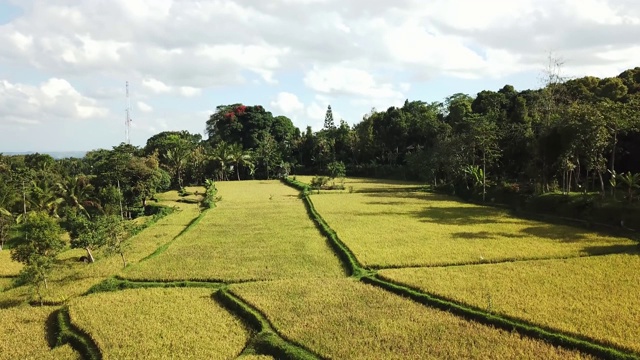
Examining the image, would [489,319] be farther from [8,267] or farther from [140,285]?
[8,267]

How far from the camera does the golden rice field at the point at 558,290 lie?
1204 centimetres

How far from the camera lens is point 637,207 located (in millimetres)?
22703

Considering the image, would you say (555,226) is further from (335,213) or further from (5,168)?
(5,168)

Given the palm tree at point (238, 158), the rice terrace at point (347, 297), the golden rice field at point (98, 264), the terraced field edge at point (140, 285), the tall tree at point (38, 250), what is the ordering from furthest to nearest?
Answer: the palm tree at point (238, 158), the golden rice field at point (98, 264), the terraced field edge at point (140, 285), the tall tree at point (38, 250), the rice terrace at point (347, 297)

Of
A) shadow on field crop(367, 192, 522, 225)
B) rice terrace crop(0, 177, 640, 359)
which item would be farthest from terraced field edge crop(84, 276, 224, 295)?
shadow on field crop(367, 192, 522, 225)

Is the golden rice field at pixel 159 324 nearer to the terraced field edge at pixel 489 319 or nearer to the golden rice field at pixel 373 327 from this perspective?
the golden rice field at pixel 373 327

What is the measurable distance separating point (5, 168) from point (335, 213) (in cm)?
3351

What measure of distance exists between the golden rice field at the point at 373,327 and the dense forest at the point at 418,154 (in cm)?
1669

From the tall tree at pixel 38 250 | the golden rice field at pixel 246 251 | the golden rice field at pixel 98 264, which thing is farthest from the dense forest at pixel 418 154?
the tall tree at pixel 38 250

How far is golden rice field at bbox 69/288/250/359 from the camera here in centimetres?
1183

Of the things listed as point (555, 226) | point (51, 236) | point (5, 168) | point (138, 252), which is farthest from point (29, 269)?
point (5, 168)

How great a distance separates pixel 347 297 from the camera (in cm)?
1491

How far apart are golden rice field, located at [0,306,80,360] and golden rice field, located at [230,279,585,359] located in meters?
5.57

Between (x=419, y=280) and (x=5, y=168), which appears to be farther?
(x=5, y=168)
